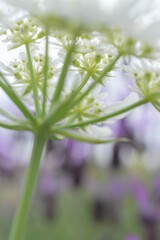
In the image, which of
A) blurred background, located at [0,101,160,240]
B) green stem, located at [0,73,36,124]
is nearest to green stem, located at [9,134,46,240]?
green stem, located at [0,73,36,124]

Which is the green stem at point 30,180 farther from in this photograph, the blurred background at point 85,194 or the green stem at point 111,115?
the blurred background at point 85,194

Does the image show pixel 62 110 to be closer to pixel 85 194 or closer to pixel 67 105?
pixel 67 105

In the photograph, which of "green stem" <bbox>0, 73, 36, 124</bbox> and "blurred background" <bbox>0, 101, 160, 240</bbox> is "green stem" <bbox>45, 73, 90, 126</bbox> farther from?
"blurred background" <bbox>0, 101, 160, 240</bbox>

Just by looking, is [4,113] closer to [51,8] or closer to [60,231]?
[51,8]

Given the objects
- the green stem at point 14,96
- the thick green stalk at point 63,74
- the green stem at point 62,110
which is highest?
the thick green stalk at point 63,74

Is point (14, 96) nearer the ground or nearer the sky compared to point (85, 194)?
nearer the ground

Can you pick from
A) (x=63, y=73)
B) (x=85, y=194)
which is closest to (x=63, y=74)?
(x=63, y=73)

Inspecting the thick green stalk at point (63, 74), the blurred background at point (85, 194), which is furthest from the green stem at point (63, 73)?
the blurred background at point (85, 194)

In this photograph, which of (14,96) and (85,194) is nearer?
(14,96)

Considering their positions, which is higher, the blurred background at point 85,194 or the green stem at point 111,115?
the blurred background at point 85,194

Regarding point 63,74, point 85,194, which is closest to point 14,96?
point 63,74

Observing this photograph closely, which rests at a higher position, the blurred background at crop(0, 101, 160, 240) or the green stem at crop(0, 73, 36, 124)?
the blurred background at crop(0, 101, 160, 240)

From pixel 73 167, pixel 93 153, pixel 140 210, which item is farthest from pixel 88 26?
pixel 93 153
